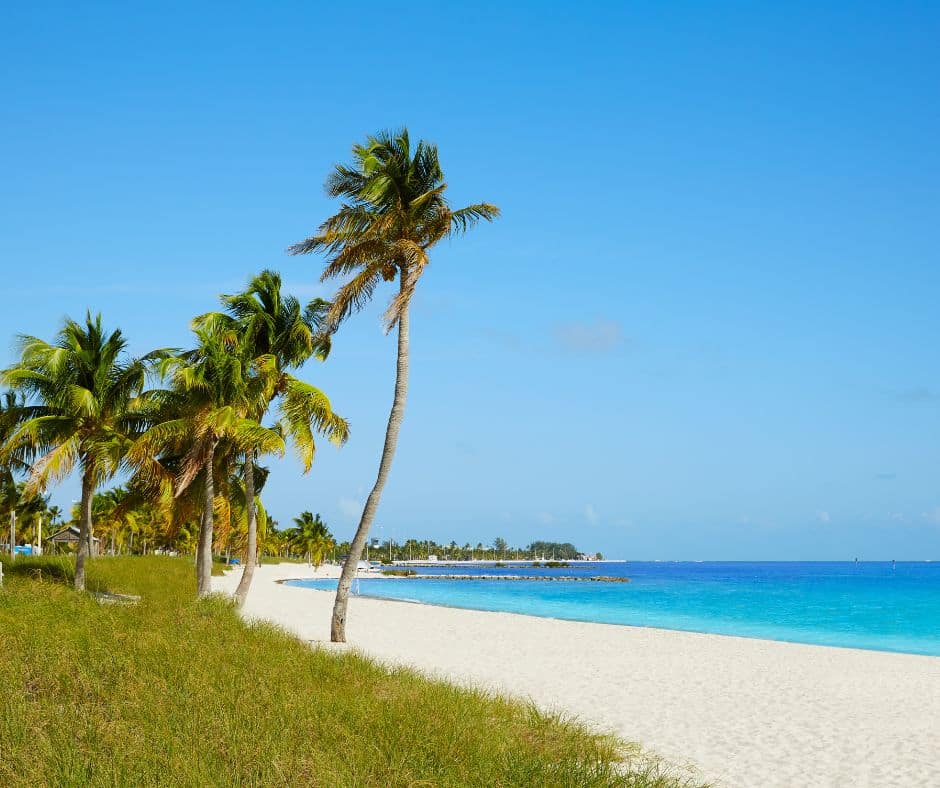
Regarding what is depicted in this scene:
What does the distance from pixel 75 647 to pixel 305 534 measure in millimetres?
131709

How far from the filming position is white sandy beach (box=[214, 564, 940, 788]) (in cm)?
1034

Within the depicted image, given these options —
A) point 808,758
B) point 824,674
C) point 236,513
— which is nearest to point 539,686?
point 808,758

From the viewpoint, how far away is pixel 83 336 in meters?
26.2

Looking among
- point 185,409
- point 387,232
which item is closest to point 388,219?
point 387,232

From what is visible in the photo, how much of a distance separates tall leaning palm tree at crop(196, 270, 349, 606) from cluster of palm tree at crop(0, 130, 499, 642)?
0.04m

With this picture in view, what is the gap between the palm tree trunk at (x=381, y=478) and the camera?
20.5 meters

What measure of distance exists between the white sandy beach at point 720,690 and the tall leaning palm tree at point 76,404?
8336 mm

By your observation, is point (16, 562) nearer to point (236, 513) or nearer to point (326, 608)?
point (236, 513)

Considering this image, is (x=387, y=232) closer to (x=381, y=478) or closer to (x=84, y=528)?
(x=381, y=478)

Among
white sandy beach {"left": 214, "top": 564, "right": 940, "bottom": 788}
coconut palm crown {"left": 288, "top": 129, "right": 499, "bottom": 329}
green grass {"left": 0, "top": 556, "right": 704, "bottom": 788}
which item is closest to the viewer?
green grass {"left": 0, "top": 556, "right": 704, "bottom": 788}

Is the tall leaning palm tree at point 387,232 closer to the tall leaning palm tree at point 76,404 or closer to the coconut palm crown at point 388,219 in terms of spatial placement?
the coconut palm crown at point 388,219

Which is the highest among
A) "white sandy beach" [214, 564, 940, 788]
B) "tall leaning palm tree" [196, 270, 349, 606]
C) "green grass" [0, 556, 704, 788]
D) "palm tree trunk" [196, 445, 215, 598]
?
"tall leaning palm tree" [196, 270, 349, 606]

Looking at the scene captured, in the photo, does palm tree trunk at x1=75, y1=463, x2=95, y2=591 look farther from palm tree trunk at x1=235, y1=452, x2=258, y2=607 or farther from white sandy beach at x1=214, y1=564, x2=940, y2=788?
white sandy beach at x1=214, y1=564, x2=940, y2=788

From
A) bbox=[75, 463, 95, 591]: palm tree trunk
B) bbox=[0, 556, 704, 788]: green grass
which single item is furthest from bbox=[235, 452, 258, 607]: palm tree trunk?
bbox=[0, 556, 704, 788]: green grass
